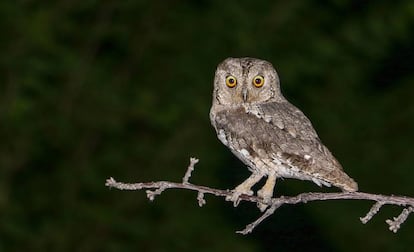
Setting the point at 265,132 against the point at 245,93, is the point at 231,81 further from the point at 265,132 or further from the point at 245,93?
the point at 265,132

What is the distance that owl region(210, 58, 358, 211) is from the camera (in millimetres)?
2946

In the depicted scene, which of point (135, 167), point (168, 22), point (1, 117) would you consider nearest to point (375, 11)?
point (168, 22)

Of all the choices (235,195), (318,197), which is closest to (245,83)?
(235,195)

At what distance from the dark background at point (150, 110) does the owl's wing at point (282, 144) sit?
96.5 inches

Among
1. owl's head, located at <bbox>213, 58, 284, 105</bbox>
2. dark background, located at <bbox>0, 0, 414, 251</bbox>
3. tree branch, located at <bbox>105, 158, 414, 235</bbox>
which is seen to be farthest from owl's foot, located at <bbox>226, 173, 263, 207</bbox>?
dark background, located at <bbox>0, 0, 414, 251</bbox>

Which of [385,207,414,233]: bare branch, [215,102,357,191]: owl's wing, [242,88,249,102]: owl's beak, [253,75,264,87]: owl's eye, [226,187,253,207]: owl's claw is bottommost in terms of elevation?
[385,207,414,233]: bare branch

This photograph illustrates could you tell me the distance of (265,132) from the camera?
307cm

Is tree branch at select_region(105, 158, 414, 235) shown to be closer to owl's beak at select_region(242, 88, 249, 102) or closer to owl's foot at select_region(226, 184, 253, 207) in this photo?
owl's foot at select_region(226, 184, 253, 207)

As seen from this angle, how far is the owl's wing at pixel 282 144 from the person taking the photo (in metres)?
2.93

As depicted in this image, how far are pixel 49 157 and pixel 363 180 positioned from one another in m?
2.23

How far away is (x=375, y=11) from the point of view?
556cm

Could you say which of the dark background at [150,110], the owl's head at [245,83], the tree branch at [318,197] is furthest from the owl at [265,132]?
the dark background at [150,110]

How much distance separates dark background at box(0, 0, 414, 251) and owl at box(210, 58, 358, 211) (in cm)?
215

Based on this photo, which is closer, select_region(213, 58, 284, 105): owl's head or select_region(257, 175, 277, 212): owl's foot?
select_region(257, 175, 277, 212): owl's foot
